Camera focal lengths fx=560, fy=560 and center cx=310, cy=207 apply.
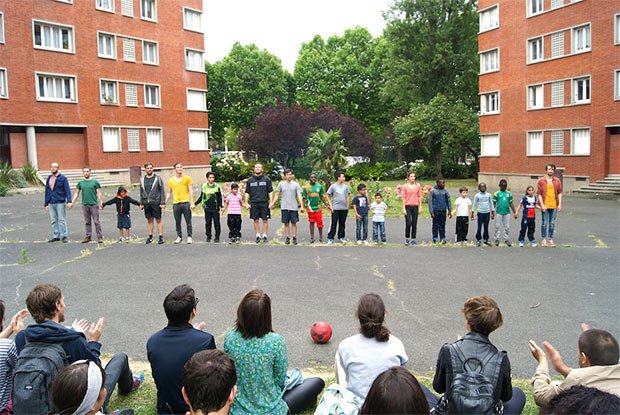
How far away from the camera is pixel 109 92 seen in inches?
1496

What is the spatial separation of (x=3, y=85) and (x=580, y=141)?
33.3 metres

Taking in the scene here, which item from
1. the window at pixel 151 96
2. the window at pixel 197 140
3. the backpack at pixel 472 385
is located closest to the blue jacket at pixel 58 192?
the backpack at pixel 472 385

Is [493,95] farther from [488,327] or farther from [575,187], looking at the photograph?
[488,327]

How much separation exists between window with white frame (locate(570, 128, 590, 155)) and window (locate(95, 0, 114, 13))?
1210 inches

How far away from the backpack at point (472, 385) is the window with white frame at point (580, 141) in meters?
31.7

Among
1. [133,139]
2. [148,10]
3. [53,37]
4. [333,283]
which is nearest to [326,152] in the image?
[333,283]

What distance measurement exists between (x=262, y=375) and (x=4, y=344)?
6.60ft

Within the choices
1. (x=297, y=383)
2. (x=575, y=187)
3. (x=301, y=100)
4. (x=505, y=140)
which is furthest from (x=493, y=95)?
(x=297, y=383)

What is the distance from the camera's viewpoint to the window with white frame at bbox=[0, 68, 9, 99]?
31.8m

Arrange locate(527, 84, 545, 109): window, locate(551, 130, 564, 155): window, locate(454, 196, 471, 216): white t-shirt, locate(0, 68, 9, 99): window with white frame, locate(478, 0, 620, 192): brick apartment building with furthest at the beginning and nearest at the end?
locate(527, 84, 545, 109): window, locate(551, 130, 564, 155): window, locate(0, 68, 9, 99): window with white frame, locate(478, 0, 620, 192): brick apartment building, locate(454, 196, 471, 216): white t-shirt

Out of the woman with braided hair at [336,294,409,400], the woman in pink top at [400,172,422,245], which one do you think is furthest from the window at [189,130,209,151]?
the woman with braided hair at [336,294,409,400]

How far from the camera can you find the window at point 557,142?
33594 millimetres

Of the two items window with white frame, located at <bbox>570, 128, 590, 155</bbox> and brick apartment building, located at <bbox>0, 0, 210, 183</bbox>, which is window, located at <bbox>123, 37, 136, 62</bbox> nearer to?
brick apartment building, located at <bbox>0, 0, 210, 183</bbox>

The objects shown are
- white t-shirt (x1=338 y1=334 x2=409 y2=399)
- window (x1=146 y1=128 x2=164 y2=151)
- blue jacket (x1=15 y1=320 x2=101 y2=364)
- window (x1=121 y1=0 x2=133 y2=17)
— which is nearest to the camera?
blue jacket (x1=15 y1=320 x2=101 y2=364)
